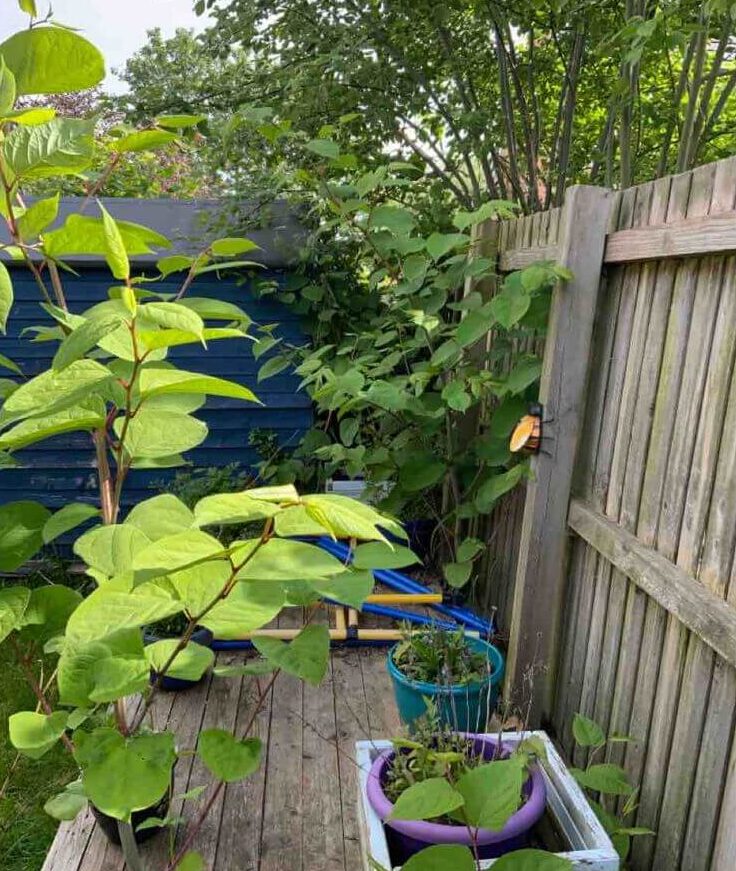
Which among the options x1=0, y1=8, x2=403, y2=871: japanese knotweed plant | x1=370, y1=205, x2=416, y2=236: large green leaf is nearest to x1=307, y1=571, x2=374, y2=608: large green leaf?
x1=0, y1=8, x2=403, y2=871: japanese knotweed plant

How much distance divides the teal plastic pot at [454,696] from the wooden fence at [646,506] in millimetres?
108

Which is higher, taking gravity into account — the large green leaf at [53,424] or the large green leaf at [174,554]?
the large green leaf at [53,424]

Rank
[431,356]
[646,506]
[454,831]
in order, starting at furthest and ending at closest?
[431,356] < [646,506] < [454,831]

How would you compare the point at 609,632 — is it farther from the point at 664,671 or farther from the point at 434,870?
the point at 434,870

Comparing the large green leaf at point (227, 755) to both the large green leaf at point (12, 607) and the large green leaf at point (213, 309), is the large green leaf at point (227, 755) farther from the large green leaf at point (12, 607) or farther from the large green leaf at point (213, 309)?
the large green leaf at point (213, 309)

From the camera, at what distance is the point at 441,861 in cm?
87

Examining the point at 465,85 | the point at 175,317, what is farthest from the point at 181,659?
the point at 465,85

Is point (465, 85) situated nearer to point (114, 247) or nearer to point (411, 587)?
point (411, 587)

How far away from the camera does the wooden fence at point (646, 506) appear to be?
1352 millimetres

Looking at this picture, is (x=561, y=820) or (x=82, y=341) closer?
(x=82, y=341)

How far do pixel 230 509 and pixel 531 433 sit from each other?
1581 mm

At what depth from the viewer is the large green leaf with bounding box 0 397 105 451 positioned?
0.71 m

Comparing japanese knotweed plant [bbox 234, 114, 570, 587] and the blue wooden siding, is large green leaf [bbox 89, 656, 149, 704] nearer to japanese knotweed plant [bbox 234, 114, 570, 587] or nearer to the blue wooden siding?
japanese knotweed plant [bbox 234, 114, 570, 587]

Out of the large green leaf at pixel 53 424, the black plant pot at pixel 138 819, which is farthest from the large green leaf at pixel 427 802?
the black plant pot at pixel 138 819
